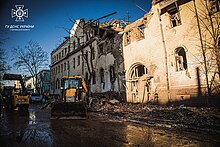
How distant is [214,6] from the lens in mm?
10180

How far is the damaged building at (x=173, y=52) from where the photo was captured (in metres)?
9.93

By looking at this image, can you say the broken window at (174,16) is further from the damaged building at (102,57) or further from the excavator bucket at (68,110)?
the excavator bucket at (68,110)

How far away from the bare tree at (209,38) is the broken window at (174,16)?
166cm

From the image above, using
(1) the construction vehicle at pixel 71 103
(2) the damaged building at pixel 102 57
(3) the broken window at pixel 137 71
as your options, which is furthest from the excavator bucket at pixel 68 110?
(3) the broken window at pixel 137 71

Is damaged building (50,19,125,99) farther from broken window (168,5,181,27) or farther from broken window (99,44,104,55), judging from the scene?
broken window (168,5,181,27)

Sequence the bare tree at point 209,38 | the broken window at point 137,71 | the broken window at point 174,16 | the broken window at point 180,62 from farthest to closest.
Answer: the broken window at point 137,71 < the broken window at point 174,16 < the broken window at point 180,62 < the bare tree at point 209,38

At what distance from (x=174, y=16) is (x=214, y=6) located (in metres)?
2.86

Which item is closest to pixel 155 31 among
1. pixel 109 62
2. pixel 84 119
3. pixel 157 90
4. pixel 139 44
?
pixel 139 44

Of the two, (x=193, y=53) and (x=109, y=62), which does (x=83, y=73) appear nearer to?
(x=109, y=62)

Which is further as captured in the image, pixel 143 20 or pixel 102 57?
pixel 102 57

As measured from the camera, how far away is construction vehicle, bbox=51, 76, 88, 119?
8500 mm

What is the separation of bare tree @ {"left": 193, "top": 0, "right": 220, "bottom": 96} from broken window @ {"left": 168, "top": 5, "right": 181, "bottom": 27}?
166 cm

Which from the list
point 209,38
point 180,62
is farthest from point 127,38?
point 209,38

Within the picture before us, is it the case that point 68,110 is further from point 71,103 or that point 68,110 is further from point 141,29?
point 141,29
